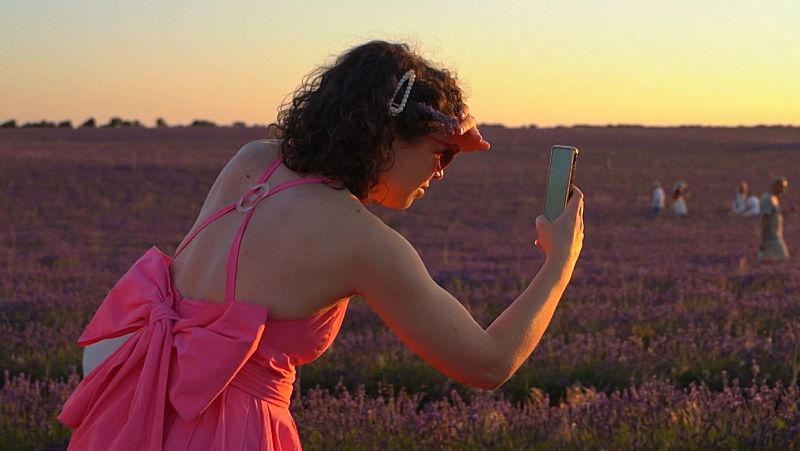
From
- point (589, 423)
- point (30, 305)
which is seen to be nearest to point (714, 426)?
point (589, 423)

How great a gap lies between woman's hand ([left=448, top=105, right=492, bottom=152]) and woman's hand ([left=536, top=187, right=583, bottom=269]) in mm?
222

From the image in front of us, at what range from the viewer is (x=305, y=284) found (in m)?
2.27

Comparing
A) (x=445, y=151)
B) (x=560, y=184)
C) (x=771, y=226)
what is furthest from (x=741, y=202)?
(x=445, y=151)

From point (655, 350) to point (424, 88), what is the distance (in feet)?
18.3

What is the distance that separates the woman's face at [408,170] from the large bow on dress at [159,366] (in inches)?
14.9

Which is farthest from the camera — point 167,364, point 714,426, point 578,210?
point 714,426

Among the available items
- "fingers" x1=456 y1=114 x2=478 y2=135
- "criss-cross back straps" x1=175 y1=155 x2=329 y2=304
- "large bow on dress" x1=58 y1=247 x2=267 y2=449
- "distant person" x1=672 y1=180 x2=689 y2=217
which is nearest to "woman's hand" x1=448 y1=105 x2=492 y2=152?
"fingers" x1=456 y1=114 x2=478 y2=135

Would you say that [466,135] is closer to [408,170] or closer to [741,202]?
[408,170]

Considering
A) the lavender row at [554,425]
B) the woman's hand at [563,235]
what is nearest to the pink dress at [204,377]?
A: the woman's hand at [563,235]

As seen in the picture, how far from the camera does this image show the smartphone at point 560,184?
2.53 metres

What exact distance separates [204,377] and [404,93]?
70 cm

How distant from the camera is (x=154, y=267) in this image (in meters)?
2.58

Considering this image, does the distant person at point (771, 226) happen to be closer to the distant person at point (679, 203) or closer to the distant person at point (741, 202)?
the distant person at point (741, 202)

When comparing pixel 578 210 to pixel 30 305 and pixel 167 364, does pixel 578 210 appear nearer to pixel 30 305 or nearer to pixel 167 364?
pixel 167 364
